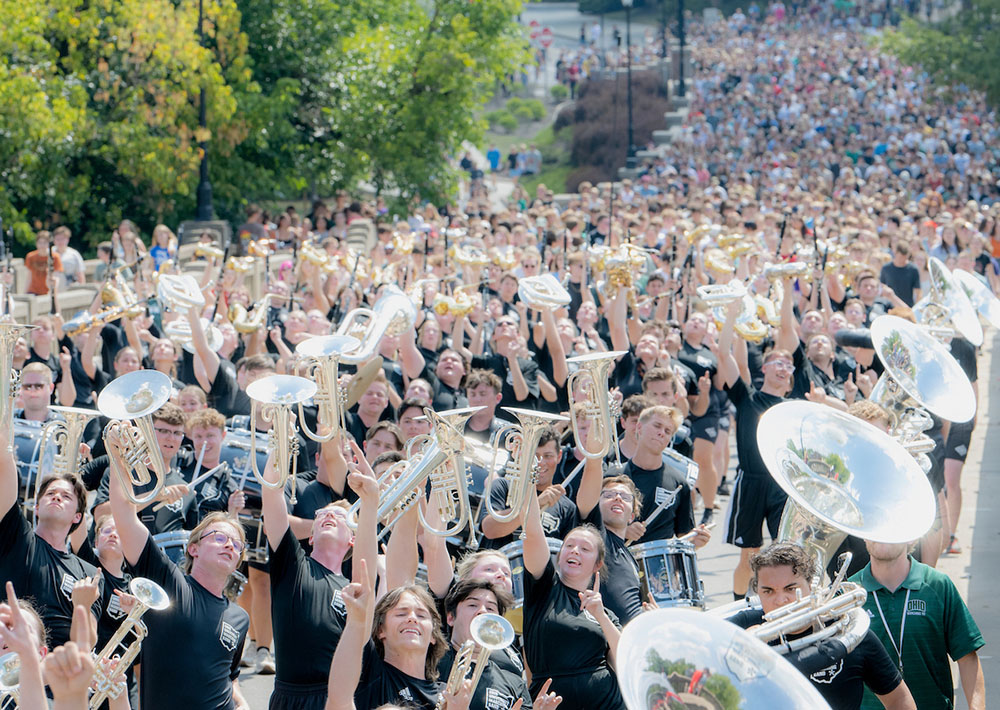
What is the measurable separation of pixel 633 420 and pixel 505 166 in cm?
3612

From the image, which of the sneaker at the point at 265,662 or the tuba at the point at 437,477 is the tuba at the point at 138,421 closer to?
the tuba at the point at 437,477

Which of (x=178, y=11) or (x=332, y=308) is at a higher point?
(x=178, y=11)

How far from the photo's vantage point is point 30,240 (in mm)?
20109

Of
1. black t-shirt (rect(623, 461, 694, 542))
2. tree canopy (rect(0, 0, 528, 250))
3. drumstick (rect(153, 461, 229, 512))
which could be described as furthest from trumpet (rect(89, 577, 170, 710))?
tree canopy (rect(0, 0, 528, 250))

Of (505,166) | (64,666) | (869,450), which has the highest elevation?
(64,666)

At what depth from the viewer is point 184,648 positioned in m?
5.73

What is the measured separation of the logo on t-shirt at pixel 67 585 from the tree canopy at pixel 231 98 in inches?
535

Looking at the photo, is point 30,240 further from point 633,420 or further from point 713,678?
point 713,678

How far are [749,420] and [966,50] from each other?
1059 inches

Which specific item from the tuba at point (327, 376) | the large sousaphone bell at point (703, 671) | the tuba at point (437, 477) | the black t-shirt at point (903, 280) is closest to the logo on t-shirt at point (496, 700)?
the tuba at point (437, 477)

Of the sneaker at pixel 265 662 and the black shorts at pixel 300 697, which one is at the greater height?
the black shorts at pixel 300 697

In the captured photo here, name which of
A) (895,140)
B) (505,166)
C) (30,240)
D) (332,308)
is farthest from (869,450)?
(505,166)

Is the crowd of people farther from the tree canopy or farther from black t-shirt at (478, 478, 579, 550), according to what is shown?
the tree canopy

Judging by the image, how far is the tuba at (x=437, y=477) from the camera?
564cm
